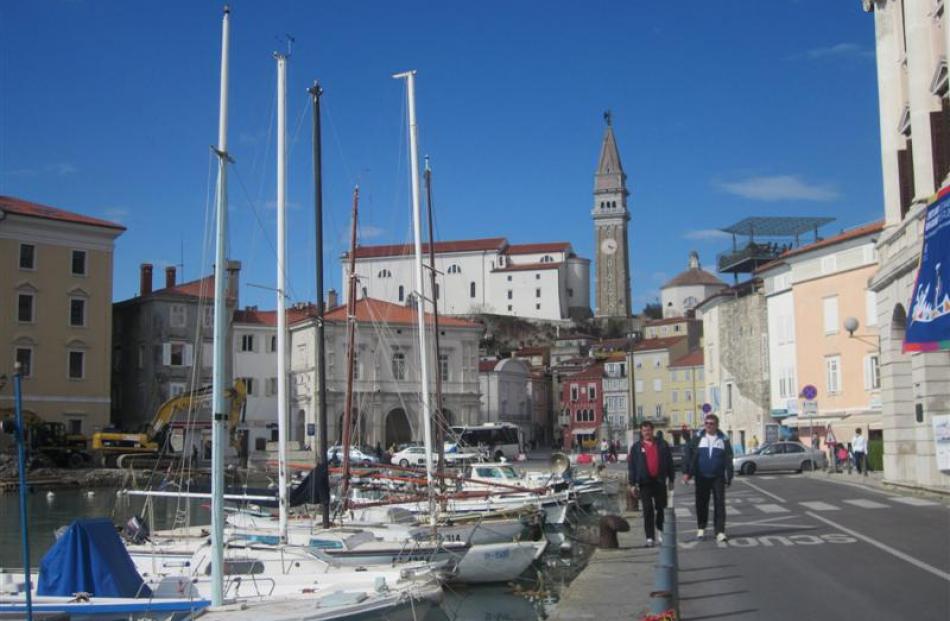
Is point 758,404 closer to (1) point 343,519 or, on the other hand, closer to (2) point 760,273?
(2) point 760,273

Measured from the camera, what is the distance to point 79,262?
71.8 m

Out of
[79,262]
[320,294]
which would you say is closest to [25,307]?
[79,262]

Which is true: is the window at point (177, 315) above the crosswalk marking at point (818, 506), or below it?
above

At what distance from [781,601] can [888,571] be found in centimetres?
A: 264

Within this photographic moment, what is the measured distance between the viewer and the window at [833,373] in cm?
5481

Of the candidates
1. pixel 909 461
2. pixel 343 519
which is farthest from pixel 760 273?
pixel 343 519

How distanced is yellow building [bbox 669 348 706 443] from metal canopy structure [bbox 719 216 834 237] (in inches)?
1084

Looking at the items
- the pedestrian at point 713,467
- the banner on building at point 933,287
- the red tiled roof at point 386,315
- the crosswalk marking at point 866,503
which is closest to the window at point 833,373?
the crosswalk marking at point 866,503

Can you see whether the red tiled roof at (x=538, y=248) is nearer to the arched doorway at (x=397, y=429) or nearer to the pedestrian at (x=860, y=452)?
the arched doorway at (x=397, y=429)

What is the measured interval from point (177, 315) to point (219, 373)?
71.3 m

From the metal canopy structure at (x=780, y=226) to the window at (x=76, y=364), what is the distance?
179ft

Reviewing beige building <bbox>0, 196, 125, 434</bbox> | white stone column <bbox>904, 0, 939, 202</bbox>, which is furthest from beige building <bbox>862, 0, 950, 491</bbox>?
beige building <bbox>0, 196, 125, 434</bbox>

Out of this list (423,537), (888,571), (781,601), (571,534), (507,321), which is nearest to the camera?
(781,601)

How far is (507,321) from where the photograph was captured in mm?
166625
